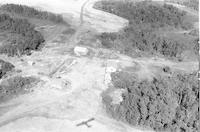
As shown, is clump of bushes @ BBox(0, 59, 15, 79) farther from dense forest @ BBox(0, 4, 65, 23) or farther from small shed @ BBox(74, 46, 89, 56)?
dense forest @ BBox(0, 4, 65, 23)

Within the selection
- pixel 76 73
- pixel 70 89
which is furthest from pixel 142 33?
pixel 70 89

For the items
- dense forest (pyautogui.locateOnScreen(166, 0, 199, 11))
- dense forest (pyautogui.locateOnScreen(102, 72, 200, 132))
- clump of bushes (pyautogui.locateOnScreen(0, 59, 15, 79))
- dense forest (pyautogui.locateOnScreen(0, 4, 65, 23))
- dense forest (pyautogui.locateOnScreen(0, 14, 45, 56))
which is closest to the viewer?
dense forest (pyautogui.locateOnScreen(102, 72, 200, 132))

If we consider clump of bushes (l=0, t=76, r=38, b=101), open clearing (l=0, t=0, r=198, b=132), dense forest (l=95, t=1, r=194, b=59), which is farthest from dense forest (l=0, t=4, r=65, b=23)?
clump of bushes (l=0, t=76, r=38, b=101)

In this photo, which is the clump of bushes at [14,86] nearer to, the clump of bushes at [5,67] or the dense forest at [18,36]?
the clump of bushes at [5,67]

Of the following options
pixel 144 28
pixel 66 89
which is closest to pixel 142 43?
pixel 144 28

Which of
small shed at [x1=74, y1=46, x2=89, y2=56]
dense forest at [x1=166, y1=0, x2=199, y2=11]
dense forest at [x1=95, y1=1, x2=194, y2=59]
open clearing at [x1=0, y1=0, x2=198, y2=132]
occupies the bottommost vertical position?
open clearing at [x1=0, y1=0, x2=198, y2=132]

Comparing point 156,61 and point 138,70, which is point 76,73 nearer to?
point 138,70
